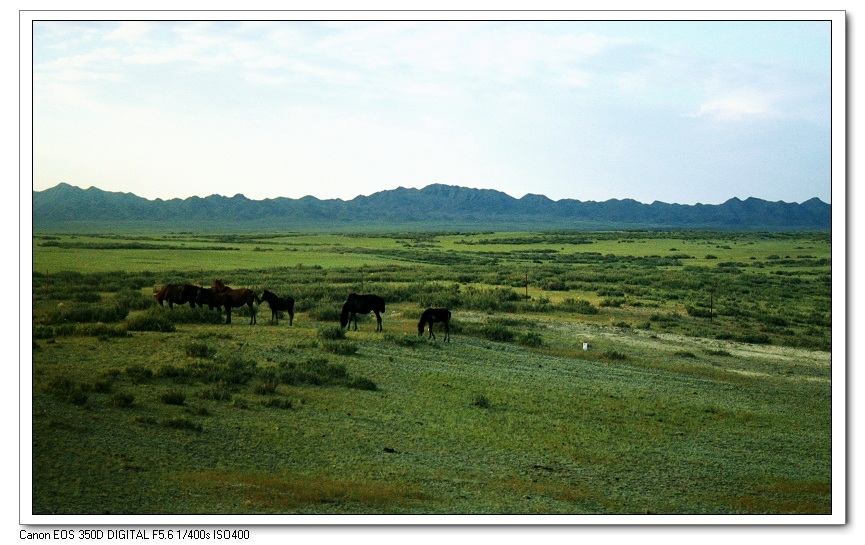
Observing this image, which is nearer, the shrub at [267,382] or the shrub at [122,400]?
the shrub at [122,400]

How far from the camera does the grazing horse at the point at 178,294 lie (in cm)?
2329

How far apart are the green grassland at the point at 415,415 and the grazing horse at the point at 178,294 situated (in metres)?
0.30

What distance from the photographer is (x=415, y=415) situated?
14414 millimetres

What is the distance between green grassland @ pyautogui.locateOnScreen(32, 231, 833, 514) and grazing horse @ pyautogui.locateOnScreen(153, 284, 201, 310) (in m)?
0.30

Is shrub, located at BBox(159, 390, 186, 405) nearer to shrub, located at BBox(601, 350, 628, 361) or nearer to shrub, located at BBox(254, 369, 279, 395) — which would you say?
shrub, located at BBox(254, 369, 279, 395)

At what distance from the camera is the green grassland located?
438 inches

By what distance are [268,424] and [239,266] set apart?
43.6 metres

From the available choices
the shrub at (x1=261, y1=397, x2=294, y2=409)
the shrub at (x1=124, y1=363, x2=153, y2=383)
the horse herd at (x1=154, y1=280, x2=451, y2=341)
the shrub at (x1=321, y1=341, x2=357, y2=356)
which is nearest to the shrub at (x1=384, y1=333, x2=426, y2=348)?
the horse herd at (x1=154, y1=280, x2=451, y2=341)

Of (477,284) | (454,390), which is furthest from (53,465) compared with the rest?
(477,284)

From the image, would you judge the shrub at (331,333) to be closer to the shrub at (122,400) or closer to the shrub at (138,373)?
the shrub at (138,373)

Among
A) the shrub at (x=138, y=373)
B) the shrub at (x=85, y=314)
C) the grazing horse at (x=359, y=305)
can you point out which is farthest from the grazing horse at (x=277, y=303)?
the shrub at (x=138, y=373)
